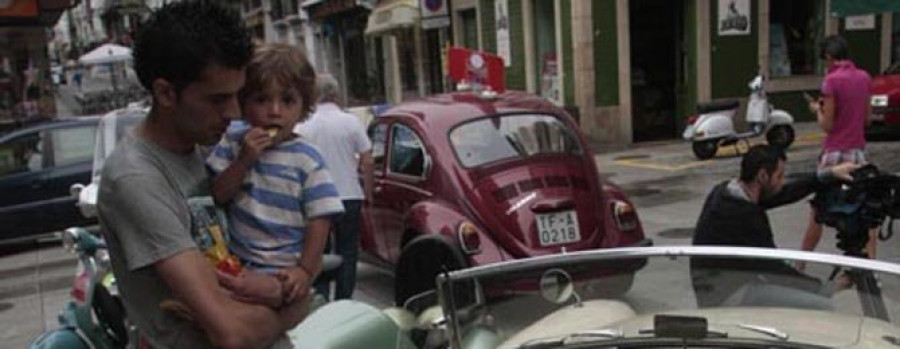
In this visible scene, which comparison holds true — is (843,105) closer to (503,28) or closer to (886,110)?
(886,110)

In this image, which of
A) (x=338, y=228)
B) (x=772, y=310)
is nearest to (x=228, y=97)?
(x=772, y=310)

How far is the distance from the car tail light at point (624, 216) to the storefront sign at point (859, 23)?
12.2 meters

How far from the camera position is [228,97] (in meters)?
1.73

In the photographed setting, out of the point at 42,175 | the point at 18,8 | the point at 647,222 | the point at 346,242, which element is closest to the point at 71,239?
the point at 346,242

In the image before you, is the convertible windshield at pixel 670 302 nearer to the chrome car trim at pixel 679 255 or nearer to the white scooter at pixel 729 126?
the chrome car trim at pixel 679 255

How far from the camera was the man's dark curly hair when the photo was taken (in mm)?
1659

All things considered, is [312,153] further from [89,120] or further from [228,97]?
[89,120]

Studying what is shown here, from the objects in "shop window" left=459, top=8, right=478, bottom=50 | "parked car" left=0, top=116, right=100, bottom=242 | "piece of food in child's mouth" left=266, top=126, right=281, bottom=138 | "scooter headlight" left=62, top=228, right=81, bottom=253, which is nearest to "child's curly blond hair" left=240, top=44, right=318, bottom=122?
"piece of food in child's mouth" left=266, top=126, right=281, bottom=138

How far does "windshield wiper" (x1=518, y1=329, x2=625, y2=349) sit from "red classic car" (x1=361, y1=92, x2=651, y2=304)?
2.96 meters

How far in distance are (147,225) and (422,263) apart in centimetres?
401

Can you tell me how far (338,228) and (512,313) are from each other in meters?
2.85

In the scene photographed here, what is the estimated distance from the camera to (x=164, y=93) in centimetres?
169

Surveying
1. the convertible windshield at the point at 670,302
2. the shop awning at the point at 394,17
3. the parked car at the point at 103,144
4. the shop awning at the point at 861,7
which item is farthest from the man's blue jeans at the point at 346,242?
the shop awning at the point at 394,17

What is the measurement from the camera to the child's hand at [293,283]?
72.4 inches
